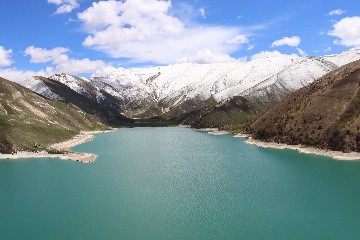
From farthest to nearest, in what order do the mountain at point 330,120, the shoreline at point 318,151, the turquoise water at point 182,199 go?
1. the mountain at point 330,120
2. the shoreline at point 318,151
3. the turquoise water at point 182,199

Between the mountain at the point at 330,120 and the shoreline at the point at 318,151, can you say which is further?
the mountain at the point at 330,120

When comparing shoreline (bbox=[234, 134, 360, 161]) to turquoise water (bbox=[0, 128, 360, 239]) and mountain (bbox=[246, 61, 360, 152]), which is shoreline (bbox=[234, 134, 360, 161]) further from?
turquoise water (bbox=[0, 128, 360, 239])

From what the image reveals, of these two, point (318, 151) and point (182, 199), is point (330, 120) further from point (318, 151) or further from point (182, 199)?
point (182, 199)

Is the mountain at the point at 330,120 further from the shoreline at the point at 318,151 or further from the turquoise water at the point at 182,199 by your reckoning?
the turquoise water at the point at 182,199

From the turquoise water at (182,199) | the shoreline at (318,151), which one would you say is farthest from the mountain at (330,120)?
the turquoise water at (182,199)

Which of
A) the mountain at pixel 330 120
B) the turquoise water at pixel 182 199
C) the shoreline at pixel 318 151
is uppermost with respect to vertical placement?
the mountain at pixel 330 120

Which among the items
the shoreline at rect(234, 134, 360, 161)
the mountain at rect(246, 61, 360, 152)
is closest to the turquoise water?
the shoreline at rect(234, 134, 360, 161)

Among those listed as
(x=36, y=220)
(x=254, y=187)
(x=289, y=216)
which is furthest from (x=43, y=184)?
(x=289, y=216)

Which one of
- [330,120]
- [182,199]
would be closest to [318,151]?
[330,120]
